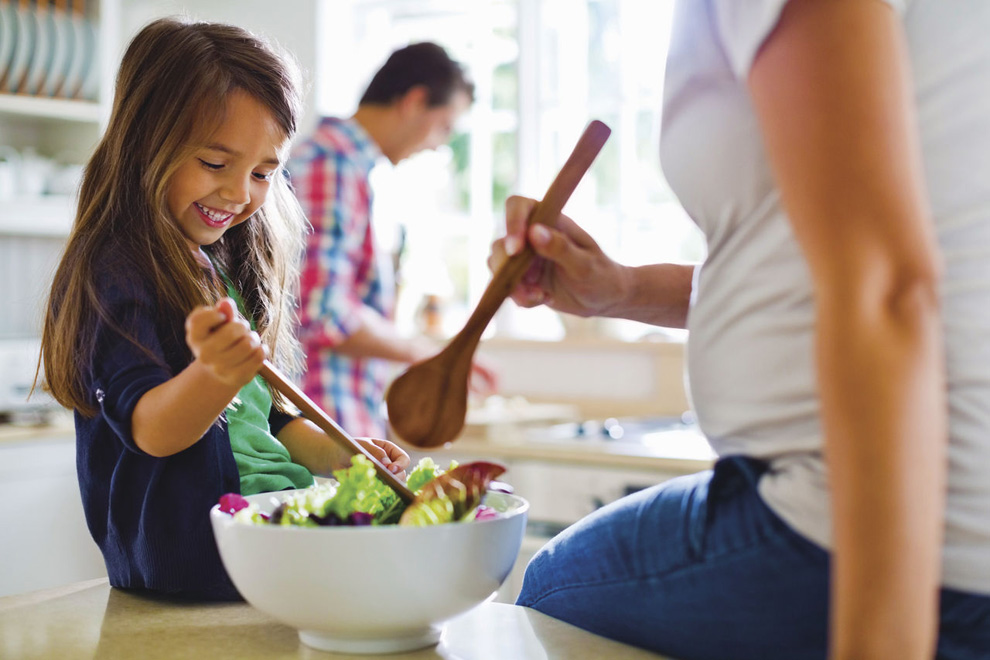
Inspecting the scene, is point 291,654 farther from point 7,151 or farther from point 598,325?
point 7,151

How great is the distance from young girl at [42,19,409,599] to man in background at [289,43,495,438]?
1068 mm

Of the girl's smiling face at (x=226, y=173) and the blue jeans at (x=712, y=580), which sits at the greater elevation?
the girl's smiling face at (x=226, y=173)

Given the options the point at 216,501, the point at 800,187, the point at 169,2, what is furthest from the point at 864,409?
the point at 169,2

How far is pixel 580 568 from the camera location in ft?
2.51

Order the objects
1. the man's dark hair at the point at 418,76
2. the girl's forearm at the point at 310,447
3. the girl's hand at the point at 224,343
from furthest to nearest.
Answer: the man's dark hair at the point at 418,76 → the girl's forearm at the point at 310,447 → the girl's hand at the point at 224,343

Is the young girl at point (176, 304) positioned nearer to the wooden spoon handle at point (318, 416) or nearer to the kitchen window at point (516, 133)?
the wooden spoon handle at point (318, 416)

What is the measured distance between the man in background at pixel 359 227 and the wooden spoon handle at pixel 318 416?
149 centimetres

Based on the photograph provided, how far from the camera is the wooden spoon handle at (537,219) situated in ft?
2.53

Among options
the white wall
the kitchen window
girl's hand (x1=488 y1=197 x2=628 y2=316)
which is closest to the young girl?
girl's hand (x1=488 y1=197 x2=628 y2=316)

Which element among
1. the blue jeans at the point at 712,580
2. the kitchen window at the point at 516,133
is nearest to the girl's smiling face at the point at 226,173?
the blue jeans at the point at 712,580

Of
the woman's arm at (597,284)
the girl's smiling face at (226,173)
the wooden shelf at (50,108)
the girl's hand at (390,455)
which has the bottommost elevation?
the girl's hand at (390,455)

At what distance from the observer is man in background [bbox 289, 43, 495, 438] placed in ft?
7.56

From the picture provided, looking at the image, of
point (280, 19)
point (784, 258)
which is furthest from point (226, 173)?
point (280, 19)

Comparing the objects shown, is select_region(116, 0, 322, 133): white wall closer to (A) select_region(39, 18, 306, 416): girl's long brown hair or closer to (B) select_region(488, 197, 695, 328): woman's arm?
(A) select_region(39, 18, 306, 416): girl's long brown hair
